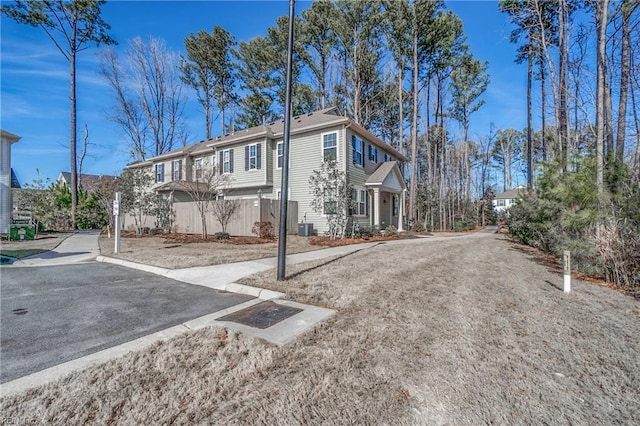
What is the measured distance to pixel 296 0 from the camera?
18.9 feet

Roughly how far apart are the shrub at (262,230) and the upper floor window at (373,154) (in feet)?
26.1

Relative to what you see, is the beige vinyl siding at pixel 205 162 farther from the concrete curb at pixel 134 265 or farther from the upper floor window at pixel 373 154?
the concrete curb at pixel 134 265

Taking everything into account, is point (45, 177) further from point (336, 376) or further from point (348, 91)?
point (336, 376)

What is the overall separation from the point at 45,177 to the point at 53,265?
62.6 feet

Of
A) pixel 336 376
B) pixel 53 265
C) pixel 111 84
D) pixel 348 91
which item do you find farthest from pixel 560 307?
pixel 111 84

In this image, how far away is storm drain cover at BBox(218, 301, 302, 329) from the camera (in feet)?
12.2

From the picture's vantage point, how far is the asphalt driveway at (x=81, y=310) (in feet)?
9.58

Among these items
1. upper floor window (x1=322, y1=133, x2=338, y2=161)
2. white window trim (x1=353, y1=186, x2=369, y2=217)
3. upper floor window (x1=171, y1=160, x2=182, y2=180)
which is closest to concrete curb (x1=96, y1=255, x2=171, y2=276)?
upper floor window (x1=322, y1=133, x2=338, y2=161)

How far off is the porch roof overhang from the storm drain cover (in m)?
13.1

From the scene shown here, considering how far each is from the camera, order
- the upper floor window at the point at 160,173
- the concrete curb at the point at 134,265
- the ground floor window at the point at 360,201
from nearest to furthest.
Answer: the concrete curb at the point at 134,265 < the ground floor window at the point at 360,201 < the upper floor window at the point at 160,173

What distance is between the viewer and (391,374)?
2.51 meters

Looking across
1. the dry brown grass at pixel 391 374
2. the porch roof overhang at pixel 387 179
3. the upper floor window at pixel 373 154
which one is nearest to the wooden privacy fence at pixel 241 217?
the porch roof overhang at pixel 387 179

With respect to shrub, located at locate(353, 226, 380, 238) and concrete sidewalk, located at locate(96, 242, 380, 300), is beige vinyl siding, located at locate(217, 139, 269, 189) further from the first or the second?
A: concrete sidewalk, located at locate(96, 242, 380, 300)

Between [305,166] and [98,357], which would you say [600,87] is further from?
[305,166]
